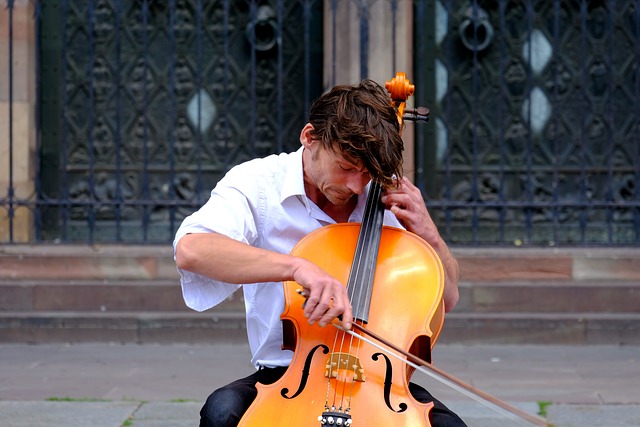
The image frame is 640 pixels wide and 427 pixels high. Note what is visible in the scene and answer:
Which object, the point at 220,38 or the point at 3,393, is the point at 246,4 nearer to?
the point at 220,38

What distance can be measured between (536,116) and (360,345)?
17.1ft

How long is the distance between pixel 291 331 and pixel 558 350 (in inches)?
157

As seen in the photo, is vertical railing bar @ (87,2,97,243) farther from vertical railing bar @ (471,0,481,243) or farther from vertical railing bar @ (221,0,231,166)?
vertical railing bar @ (471,0,481,243)

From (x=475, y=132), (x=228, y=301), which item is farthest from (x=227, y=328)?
(x=475, y=132)

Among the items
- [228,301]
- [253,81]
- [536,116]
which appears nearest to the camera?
[228,301]

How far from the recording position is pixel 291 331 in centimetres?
286

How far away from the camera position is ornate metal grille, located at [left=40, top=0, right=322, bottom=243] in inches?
302

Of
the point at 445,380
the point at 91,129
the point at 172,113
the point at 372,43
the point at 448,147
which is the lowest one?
the point at 445,380

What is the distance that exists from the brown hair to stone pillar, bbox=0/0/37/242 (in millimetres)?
4929

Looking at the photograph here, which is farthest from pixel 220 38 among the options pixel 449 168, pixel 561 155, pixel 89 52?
pixel 561 155

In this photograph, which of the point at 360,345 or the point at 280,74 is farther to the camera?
the point at 280,74

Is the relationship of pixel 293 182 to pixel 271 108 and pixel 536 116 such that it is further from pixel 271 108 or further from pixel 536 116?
pixel 536 116

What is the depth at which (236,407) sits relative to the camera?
285cm

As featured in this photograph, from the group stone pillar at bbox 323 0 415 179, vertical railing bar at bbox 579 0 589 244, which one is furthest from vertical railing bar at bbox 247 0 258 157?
vertical railing bar at bbox 579 0 589 244
